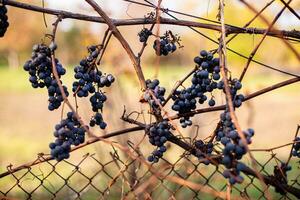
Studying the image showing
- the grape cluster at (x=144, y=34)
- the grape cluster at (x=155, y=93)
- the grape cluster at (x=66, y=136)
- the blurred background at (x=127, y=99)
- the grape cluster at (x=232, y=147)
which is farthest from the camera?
the blurred background at (x=127, y=99)

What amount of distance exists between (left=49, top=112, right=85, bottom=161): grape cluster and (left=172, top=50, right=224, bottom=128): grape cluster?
269 mm

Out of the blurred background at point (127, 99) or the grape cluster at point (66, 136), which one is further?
the blurred background at point (127, 99)

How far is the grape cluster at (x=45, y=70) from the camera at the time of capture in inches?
47.0

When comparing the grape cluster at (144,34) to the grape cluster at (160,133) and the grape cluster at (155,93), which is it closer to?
the grape cluster at (155,93)

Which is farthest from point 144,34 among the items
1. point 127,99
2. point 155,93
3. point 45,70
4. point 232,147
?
point 127,99

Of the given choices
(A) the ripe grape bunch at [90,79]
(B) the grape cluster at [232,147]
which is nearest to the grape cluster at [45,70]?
(A) the ripe grape bunch at [90,79]

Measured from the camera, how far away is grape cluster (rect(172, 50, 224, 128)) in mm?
1257

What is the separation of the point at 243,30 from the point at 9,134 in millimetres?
9090

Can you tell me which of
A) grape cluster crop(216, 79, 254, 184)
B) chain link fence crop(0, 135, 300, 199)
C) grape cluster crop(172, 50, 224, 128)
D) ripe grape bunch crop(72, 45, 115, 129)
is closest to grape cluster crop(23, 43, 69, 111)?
ripe grape bunch crop(72, 45, 115, 129)

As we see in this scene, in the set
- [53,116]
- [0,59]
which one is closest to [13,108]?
[53,116]

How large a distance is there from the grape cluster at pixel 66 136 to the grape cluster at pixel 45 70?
3.2 inches

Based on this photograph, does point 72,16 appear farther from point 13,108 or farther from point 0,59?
point 0,59

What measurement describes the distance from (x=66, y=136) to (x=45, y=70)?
0.17 meters

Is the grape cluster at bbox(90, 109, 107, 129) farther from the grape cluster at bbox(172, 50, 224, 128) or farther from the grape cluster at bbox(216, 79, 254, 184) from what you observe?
the grape cluster at bbox(216, 79, 254, 184)
